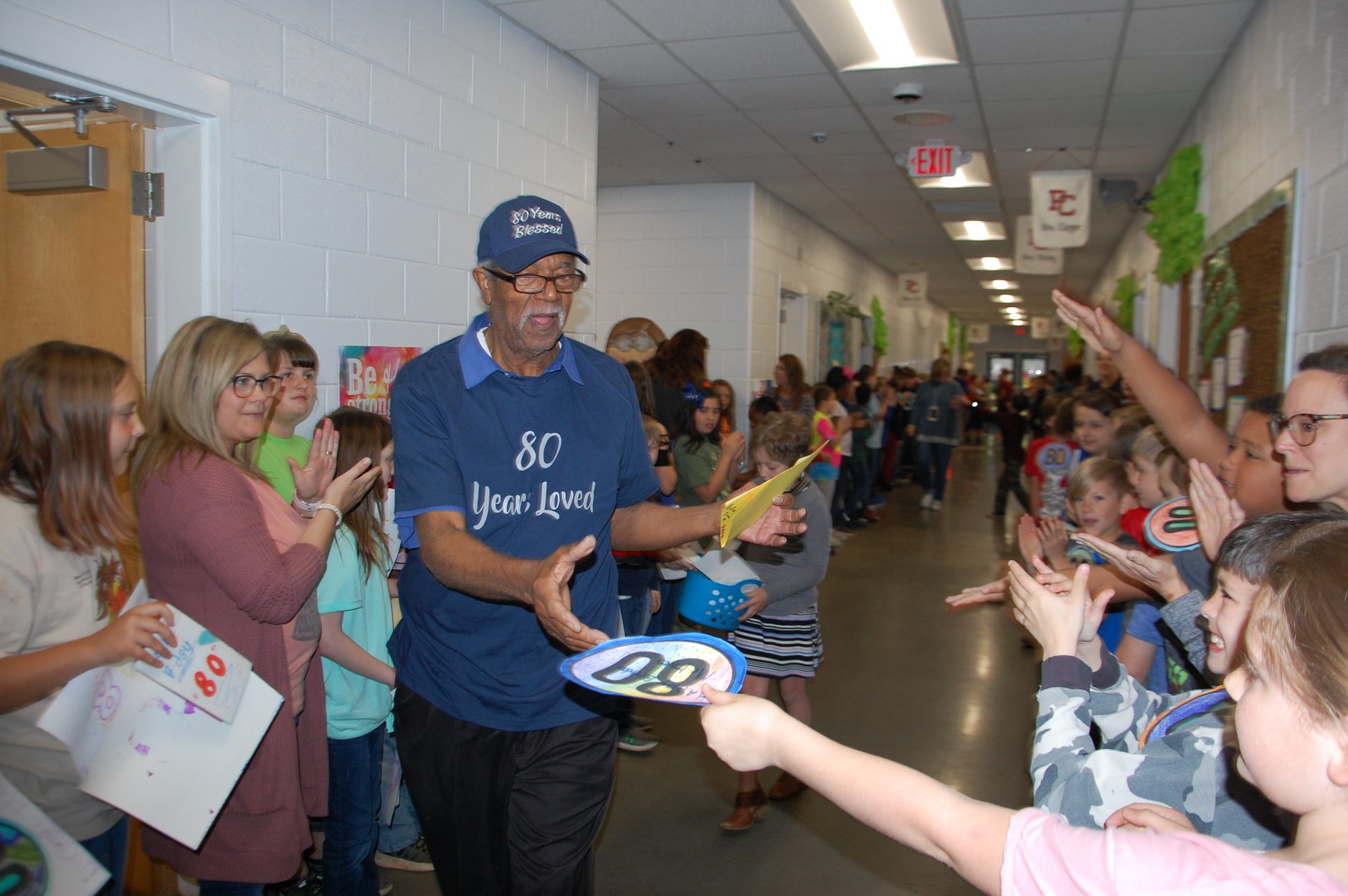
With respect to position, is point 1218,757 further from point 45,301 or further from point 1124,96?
point 1124,96

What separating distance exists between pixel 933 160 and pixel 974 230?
5.22 metres

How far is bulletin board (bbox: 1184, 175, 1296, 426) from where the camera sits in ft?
12.0

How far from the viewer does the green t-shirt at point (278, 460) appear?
8.89ft

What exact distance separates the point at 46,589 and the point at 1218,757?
2.07 meters

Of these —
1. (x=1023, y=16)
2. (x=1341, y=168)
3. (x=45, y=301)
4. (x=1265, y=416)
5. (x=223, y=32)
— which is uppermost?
(x=1023, y=16)

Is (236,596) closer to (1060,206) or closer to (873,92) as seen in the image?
(873,92)

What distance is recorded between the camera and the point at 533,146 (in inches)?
185

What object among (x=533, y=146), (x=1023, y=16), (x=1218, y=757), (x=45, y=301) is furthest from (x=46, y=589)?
(x=1023, y=16)

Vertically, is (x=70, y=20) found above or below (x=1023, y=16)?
below

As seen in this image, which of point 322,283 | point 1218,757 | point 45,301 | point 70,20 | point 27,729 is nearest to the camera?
point 1218,757

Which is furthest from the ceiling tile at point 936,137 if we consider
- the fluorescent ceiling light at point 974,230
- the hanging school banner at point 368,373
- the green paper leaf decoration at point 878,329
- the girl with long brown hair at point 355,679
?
the green paper leaf decoration at point 878,329

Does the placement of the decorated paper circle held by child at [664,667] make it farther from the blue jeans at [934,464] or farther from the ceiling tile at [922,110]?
the blue jeans at [934,464]

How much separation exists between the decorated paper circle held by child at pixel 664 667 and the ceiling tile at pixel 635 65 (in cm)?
445

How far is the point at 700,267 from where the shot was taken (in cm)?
877
